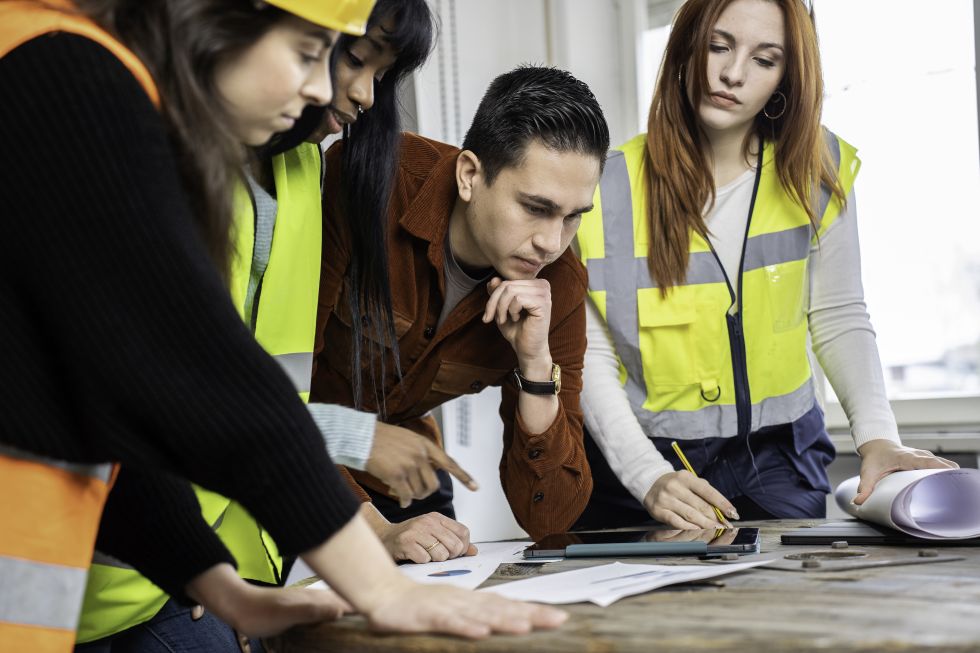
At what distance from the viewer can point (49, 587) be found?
2.52 feet

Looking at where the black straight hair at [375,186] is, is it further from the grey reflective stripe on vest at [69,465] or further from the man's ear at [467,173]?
→ the grey reflective stripe on vest at [69,465]

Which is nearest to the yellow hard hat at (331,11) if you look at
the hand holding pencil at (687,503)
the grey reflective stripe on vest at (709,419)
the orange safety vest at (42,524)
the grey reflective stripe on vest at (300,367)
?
the orange safety vest at (42,524)

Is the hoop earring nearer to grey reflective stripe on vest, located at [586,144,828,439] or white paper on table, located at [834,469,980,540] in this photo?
grey reflective stripe on vest, located at [586,144,828,439]

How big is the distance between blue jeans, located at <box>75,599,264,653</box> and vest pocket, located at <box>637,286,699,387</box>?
91 centimetres

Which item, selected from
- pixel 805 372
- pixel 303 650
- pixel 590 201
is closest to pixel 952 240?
pixel 805 372

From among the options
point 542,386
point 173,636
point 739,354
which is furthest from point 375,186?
point 739,354

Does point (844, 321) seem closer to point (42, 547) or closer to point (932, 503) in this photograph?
point (932, 503)

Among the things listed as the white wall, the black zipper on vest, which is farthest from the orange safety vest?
the white wall

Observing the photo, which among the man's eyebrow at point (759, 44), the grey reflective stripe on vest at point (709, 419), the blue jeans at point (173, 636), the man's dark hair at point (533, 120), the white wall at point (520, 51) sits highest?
the white wall at point (520, 51)

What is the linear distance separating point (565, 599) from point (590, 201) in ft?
2.64

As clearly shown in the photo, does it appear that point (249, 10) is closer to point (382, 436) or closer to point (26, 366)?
point (26, 366)

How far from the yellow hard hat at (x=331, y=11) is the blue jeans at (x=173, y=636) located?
2.61 ft

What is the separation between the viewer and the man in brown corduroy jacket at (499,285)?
5.06 feet

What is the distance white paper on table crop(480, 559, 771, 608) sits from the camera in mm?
909
